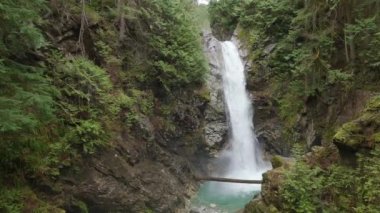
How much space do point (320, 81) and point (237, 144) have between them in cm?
524

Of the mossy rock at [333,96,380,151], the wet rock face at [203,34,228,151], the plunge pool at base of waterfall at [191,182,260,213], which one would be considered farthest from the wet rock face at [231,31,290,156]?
the mossy rock at [333,96,380,151]

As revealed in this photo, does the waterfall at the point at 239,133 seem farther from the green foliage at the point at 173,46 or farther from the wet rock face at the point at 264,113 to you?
Answer: the green foliage at the point at 173,46

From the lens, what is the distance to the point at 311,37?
12.4 m

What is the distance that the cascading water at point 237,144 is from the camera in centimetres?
1349

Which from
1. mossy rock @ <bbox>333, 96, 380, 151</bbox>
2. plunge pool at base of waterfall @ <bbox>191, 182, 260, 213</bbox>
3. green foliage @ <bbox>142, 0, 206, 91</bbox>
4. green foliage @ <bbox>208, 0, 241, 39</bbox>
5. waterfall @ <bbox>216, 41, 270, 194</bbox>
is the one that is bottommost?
plunge pool at base of waterfall @ <bbox>191, 182, 260, 213</bbox>

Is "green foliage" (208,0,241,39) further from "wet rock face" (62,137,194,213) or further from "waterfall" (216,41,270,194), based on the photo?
"wet rock face" (62,137,194,213)

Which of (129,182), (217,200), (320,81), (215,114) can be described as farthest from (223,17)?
(129,182)

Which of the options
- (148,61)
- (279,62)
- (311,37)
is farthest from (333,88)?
(148,61)

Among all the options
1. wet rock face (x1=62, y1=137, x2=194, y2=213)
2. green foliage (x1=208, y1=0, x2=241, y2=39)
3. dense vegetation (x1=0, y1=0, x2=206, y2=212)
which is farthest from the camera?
green foliage (x1=208, y1=0, x2=241, y2=39)

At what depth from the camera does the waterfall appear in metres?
15.6

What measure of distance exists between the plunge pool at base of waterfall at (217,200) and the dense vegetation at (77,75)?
10.8ft

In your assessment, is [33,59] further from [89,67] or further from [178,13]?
[178,13]

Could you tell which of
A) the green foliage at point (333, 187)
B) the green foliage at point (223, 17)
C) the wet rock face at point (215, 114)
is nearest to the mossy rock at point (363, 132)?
the green foliage at point (333, 187)

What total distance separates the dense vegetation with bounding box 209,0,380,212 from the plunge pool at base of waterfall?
2662mm
